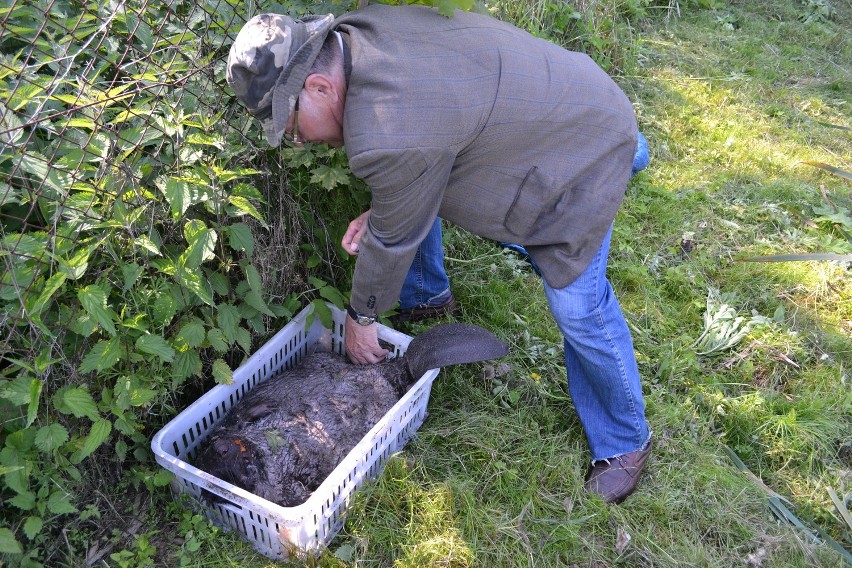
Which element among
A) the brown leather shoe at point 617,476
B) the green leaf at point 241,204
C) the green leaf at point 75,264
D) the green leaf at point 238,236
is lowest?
the brown leather shoe at point 617,476

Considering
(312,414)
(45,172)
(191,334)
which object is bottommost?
(312,414)

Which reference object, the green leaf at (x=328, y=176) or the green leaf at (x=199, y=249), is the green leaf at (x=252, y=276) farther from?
the green leaf at (x=328, y=176)

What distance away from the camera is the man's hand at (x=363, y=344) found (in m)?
2.84

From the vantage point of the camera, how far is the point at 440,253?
→ 347 centimetres

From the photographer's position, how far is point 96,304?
6.96ft

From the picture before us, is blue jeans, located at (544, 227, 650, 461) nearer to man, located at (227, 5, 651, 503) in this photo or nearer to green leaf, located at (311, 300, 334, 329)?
man, located at (227, 5, 651, 503)

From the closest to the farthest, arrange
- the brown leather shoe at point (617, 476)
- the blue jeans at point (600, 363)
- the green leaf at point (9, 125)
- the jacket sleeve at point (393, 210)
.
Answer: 1. the green leaf at point (9, 125)
2. the jacket sleeve at point (393, 210)
3. the blue jeans at point (600, 363)
4. the brown leather shoe at point (617, 476)

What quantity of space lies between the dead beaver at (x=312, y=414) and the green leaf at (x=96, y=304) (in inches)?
26.4

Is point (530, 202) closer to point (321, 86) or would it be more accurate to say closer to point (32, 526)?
point (321, 86)

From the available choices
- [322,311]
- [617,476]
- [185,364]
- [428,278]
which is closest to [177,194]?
[185,364]

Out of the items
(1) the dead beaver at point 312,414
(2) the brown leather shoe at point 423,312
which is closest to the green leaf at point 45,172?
(1) the dead beaver at point 312,414

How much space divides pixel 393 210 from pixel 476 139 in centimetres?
36

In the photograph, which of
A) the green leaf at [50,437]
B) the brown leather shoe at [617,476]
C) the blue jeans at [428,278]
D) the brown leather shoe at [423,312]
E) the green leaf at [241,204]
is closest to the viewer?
the green leaf at [50,437]

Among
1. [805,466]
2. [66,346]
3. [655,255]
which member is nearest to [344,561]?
[66,346]
